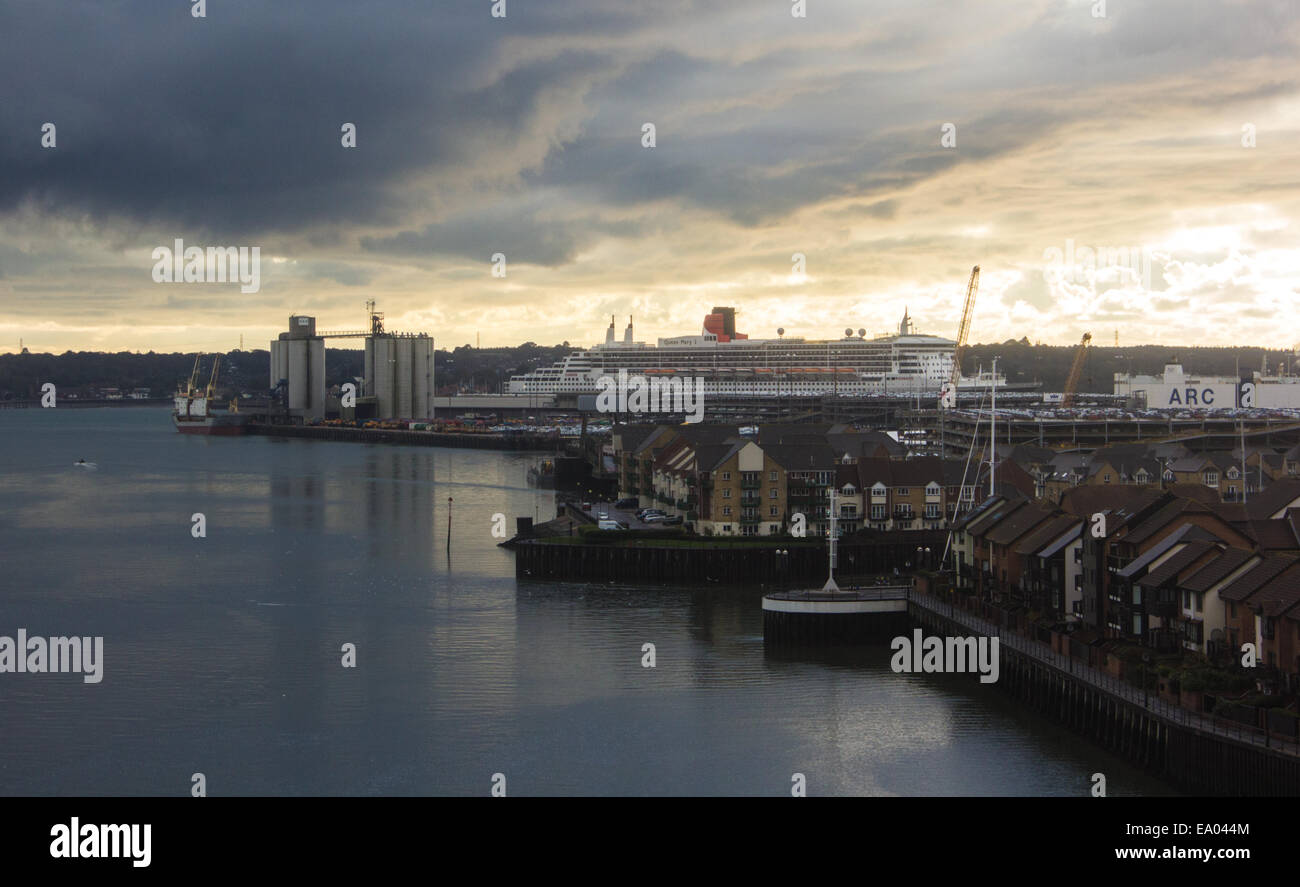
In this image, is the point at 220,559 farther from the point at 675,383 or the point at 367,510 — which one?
the point at 675,383

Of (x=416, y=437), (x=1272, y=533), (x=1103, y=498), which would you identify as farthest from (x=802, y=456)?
(x=416, y=437)

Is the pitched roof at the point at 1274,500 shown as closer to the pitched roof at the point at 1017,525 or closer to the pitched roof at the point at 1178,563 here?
the pitched roof at the point at 1017,525

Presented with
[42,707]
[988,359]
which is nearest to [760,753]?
[42,707]

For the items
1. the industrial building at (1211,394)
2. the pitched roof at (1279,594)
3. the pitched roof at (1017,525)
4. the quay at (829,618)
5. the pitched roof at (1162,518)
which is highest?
the industrial building at (1211,394)

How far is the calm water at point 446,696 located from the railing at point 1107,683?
0.76m

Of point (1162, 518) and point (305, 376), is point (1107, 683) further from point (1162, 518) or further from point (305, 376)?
point (305, 376)

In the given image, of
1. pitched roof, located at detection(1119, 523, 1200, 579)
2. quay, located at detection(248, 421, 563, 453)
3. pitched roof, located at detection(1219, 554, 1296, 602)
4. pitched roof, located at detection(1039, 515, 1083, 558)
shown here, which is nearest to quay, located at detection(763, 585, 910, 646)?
pitched roof, located at detection(1039, 515, 1083, 558)

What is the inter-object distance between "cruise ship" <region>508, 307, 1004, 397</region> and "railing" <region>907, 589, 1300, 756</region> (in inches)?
2548

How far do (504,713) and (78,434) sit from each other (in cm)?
9907

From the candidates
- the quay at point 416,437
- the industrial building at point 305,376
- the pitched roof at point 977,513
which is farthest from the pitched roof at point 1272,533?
the industrial building at point 305,376
